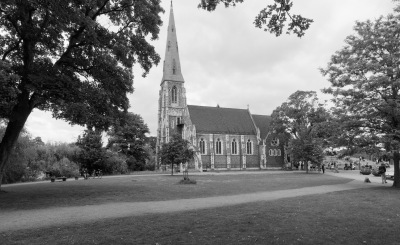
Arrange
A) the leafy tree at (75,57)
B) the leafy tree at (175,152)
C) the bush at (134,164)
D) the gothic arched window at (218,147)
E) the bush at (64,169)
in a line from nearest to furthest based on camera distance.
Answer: the leafy tree at (75,57) < the bush at (64,169) < the leafy tree at (175,152) < the bush at (134,164) < the gothic arched window at (218,147)

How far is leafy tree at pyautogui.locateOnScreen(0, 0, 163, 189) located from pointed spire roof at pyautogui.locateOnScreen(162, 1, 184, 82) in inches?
1730

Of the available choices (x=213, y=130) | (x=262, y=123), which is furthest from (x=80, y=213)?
(x=262, y=123)

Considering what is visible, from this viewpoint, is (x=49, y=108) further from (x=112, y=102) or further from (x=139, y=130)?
(x=139, y=130)

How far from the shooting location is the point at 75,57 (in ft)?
54.5

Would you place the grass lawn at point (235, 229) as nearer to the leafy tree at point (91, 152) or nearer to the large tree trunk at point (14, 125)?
the large tree trunk at point (14, 125)

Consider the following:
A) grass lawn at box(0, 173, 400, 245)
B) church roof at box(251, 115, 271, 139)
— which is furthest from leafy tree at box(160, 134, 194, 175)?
church roof at box(251, 115, 271, 139)

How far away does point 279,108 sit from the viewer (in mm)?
52562

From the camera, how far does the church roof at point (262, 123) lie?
2566 inches

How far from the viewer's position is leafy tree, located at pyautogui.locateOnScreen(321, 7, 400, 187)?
2012 centimetres

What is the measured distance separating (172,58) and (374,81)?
155 feet

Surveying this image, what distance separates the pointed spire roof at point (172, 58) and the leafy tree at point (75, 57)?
144ft

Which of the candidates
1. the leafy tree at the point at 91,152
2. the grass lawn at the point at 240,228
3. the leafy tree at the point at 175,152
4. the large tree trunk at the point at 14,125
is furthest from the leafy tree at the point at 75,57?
the leafy tree at the point at 91,152

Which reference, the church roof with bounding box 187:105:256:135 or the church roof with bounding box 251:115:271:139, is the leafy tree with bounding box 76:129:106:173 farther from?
the church roof with bounding box 251:115:271:139

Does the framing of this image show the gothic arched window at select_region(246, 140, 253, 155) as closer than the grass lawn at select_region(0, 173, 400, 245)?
No
